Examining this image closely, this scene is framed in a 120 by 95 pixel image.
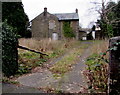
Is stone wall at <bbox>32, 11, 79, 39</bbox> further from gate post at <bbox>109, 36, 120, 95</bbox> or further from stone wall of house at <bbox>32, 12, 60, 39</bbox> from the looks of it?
gate post at <bbox>109, 36, 120, 95</bbox>

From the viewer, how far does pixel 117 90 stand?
9.02 ft

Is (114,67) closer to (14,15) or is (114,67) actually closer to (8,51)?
(8,51)

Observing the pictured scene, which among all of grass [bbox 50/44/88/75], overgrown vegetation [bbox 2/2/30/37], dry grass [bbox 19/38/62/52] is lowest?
grass [bbox 50/44/88/75]

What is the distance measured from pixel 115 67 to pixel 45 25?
28355mm

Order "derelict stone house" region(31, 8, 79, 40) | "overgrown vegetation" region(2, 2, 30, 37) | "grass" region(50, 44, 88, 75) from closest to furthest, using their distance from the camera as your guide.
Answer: "grass" region(50, 44, 88, 75) → "overgrown vegetation" region(2, 2, 30, 37) → "derelict stone house" region(31, 8, 79, 40)

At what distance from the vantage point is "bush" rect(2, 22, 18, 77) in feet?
14.3

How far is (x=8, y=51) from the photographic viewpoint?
4.49 m

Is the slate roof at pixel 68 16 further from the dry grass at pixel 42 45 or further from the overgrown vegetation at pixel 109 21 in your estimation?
the dry grass at pixel 42 45

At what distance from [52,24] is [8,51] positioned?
26233 mm

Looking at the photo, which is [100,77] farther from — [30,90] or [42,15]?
[42,15]

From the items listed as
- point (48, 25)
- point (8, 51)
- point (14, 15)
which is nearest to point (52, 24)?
point (48, 25)

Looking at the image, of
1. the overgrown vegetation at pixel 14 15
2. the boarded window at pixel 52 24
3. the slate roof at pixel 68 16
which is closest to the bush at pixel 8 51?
the overgrown vegetation at pixel 14 15

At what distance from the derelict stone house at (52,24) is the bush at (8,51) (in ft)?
81.8

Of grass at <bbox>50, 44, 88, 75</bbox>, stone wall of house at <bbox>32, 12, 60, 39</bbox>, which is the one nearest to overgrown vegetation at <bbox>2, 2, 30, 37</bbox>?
stone wall of house at <bbox>32, 12, 60, 39</bbox>
